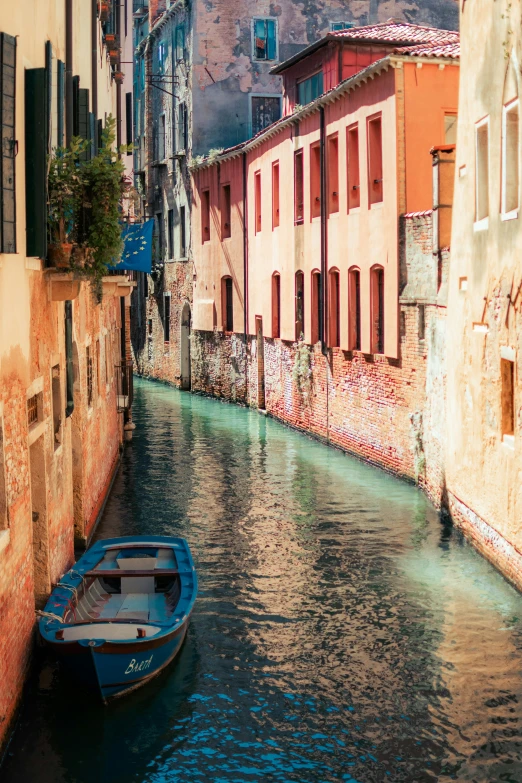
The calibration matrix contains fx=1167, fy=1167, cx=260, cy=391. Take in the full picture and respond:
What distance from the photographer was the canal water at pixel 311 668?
8.43 meters

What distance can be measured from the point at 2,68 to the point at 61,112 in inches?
159

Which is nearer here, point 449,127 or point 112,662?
point 112,662

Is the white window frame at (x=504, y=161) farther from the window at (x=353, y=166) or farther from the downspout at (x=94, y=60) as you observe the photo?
the window at (x=353, y=166)

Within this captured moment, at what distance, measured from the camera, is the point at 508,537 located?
12.9 metres

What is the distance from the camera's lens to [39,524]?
10.6 metres

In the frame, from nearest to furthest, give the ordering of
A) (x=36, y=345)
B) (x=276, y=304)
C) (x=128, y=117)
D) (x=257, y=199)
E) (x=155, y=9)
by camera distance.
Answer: (x=36, y=345)
(x=128, y=117)
(x=276, y=304)
(x=257, y=199)
(x=155, y=9)

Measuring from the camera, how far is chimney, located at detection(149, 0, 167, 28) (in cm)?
4278

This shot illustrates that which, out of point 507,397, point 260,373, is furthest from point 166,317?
point 507,397

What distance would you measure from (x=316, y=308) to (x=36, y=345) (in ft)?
52.1

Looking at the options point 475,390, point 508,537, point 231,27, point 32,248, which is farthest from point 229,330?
point 32,248

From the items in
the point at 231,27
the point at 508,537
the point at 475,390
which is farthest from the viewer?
the point at 231,27

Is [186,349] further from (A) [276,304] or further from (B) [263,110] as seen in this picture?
(A) [276,304]

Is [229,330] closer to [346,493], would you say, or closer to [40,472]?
[346,493]

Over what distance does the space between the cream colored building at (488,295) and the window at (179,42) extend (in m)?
23.6
